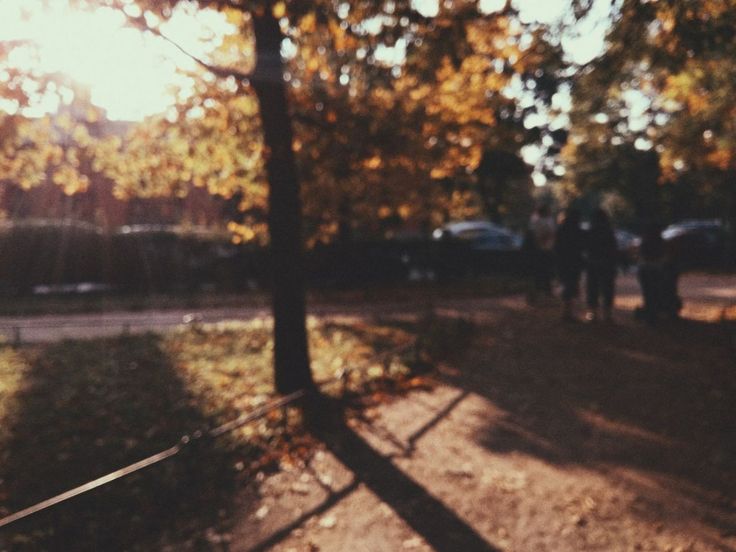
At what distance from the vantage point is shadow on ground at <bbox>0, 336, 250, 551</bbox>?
14.6ft

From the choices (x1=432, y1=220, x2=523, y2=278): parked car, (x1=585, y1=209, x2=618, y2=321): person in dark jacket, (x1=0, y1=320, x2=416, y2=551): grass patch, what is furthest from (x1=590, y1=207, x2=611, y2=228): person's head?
(x1=432, y1=220, x2=523, y2=278): parked car

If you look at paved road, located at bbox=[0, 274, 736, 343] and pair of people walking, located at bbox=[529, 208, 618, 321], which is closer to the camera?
pair of people walking, located at bbox=[529, 208, 618, 321]

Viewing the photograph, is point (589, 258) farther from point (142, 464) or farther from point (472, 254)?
point (472, 254)

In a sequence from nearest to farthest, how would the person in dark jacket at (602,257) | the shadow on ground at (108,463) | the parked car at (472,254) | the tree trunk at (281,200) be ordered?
the shadow on ground at (108,463), the tree trunk at (281,200), the person in dark jacket at (602,257), the parked car at (472,254)

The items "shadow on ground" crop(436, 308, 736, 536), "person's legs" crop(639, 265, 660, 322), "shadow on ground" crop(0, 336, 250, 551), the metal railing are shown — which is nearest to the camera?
the metal railing

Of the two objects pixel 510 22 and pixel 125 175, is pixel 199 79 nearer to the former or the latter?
pixel 125 175

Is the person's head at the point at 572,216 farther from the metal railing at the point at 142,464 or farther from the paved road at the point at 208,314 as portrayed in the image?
the metal railing at the point at 142,464

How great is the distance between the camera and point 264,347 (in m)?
11.0

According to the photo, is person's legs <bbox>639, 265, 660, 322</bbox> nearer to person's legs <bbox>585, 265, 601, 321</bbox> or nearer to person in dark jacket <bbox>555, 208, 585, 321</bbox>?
person's legs <bbox>585, 265, 601, 321</bbox>

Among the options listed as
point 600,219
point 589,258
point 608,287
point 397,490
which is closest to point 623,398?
point 397,490

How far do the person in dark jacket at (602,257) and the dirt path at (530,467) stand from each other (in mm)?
2116

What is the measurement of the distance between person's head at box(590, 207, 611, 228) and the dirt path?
8.59ft

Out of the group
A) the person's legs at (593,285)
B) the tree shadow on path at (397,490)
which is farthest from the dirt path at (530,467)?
the person's legs at (593,285)

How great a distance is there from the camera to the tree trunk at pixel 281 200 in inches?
282
